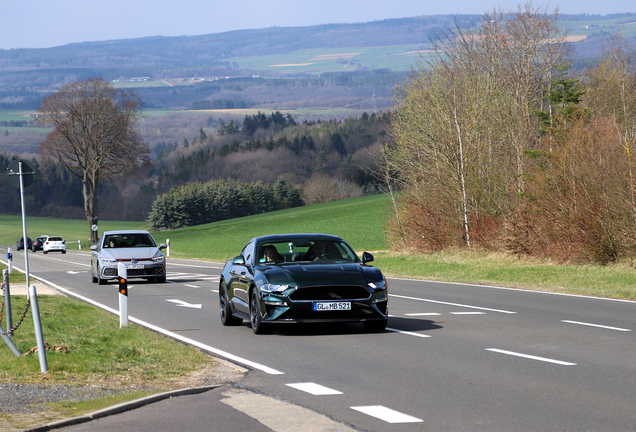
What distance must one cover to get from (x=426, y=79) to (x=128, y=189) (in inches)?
6641

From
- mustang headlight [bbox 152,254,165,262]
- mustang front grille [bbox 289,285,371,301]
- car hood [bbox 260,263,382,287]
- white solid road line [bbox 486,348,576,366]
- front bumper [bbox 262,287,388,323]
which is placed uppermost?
car hood [bbox 260,263,382,287]

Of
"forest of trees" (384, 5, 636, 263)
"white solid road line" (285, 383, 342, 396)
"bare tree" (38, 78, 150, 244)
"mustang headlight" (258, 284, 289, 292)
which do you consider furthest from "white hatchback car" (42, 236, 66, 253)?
"white solid road line" (285, 383, 342, 396)

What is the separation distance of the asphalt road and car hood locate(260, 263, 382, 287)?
800 millimetres

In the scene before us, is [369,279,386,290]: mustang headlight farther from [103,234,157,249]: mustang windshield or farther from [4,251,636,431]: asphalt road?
[103,234,157,249]: mustang windshield

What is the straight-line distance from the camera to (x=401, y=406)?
714cm

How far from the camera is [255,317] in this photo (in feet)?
40.3

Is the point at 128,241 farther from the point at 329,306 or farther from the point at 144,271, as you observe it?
the point at 329,306

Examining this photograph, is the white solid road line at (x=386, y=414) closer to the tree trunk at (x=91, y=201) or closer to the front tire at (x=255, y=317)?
the front tire at (x=255, y=317)

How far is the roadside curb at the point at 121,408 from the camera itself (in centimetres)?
649

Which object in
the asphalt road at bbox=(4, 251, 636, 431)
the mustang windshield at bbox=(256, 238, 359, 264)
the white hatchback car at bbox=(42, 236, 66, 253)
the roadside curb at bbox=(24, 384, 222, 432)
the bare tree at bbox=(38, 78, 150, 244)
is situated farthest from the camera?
the white hatchback car at bbox=(42, 236, 66, 253)

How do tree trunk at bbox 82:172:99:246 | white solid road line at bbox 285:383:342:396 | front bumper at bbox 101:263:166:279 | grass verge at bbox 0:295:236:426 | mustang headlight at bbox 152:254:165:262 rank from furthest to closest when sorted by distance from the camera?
tree trunk at bbox 82:172:99:246 → mustang headlight at bbox 152:254:165:262 → front bumper at bbox 101:263:166:279 → grass verge at bbox 0:295:236:426 → white solid road line at bbox 285:383:342:396

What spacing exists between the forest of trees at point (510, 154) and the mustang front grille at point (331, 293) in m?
12.5

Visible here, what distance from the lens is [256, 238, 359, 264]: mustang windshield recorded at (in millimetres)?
13047

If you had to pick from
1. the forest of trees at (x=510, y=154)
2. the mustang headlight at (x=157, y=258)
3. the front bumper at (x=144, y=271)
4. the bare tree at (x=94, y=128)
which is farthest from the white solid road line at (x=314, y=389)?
the bare tree at (x=94, y=128)
